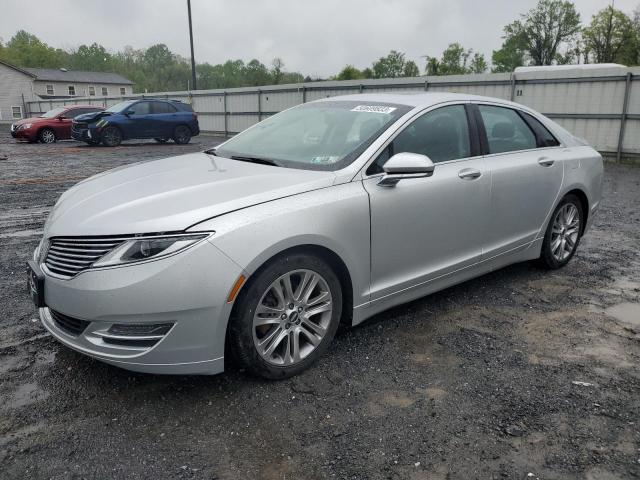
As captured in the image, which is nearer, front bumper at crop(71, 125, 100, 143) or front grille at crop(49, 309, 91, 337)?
front grille at crop(49, 309, 91, 337)

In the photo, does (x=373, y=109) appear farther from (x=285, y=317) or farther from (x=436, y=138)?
(x=285, y=317)

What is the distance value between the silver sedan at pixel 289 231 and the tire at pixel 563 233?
0.80 ft

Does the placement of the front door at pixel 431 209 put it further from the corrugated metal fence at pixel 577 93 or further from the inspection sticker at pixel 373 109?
the corrugated metal fence at pixel 577 93

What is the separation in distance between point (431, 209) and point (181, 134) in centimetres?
1840

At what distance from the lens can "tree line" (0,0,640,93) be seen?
55531mm

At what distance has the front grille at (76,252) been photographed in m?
2.64


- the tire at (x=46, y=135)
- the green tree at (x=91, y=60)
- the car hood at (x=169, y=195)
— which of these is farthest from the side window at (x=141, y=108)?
the green tree at (x=91, y=60)

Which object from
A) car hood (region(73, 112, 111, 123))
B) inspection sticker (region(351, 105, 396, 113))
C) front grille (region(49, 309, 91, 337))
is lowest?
front grille (region(49, 309, 91, 337))

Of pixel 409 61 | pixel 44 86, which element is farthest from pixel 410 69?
pixel 44 86

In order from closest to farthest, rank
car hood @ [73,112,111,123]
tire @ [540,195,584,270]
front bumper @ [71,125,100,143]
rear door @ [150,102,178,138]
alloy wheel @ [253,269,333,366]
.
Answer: alloy wheel @ [253,269,333,366], tire @ [540,195,584,270], front bumper @ [71,125,100,143], car hood @ [73,112,111,123], rear door @ [150,102,178,138]

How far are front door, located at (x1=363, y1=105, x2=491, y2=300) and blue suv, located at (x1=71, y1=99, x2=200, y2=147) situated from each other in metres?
17.4

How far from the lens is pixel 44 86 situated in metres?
66.4

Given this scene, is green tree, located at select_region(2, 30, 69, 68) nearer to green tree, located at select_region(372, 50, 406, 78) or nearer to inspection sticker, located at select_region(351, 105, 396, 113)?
green tree, located at select_region(372, 50, 406, 78)

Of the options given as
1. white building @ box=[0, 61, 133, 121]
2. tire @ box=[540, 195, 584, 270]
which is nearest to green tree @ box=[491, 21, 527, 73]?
white building @ box=[0, 61, 133, 121]
